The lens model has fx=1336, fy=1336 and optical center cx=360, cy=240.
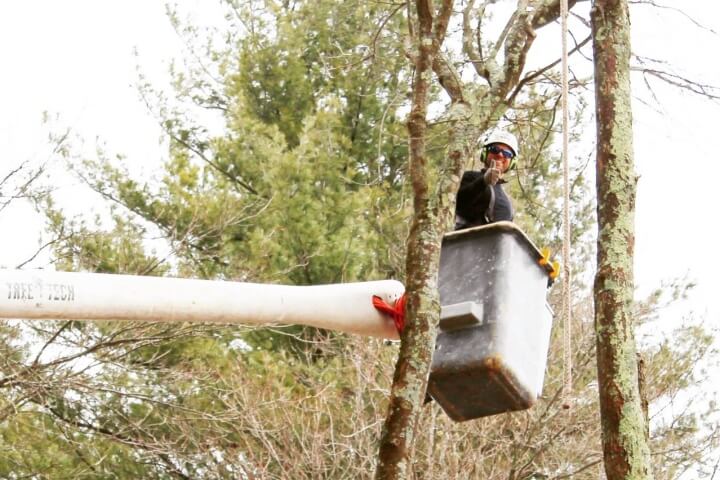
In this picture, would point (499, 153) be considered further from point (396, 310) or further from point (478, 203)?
point (396, 310)

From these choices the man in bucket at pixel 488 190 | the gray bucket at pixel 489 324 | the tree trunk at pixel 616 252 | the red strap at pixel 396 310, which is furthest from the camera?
the man in bucket at pixel 488 190

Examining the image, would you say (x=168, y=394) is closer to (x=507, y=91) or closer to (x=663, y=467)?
(x=663, y=467)

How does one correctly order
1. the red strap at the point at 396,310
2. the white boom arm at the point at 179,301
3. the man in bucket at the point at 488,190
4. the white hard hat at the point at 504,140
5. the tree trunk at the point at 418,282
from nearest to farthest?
the white boom arm at the point at 179,301 → the tree trunk at the point at 418,282 → the red strap at the point at 396,310 → the man in bucket at the point at 488,190 → the white hard hat at the point at 504,140

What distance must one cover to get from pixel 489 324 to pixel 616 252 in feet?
1.70

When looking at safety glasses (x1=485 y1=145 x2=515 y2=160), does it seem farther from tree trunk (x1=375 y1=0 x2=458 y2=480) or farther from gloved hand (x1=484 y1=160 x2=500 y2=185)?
tree trunk (x1=375 y1=0 x2=458 y2=480)

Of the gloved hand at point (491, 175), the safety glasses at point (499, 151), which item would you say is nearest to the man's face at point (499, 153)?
the safety glasses at point (499, 151)

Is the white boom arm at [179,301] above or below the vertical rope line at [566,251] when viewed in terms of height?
below

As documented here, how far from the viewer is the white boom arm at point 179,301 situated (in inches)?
135

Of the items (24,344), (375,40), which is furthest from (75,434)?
(375,40)

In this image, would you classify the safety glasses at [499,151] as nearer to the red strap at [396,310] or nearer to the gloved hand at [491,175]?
the gloved hand at [491,175]

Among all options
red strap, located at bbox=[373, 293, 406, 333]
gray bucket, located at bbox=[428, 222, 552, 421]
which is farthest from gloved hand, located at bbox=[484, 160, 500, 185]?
red strap, located at bbox=[373, 293, 406, 333]

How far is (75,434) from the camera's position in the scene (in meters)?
12.0

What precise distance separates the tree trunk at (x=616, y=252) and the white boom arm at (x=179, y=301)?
78 cm

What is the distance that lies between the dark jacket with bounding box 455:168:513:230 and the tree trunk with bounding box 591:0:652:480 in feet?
1.93
